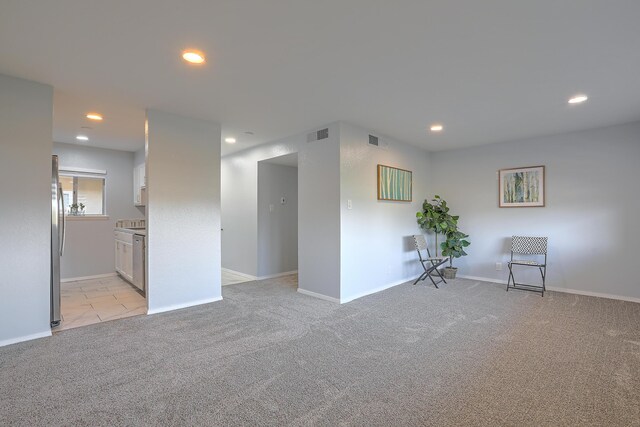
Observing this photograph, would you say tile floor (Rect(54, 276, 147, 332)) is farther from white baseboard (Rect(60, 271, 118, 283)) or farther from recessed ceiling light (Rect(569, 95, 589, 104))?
recessed ceiling light (Rect(569, 95, 589, 104))

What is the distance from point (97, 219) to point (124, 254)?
1.18 m

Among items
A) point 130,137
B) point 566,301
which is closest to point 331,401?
point 566,301

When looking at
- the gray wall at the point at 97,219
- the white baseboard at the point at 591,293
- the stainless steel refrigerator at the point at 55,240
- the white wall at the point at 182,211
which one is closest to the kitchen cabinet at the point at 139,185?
the gray wall at the point at 97,219

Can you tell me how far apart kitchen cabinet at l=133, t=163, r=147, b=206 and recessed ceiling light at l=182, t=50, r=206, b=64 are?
157 inches

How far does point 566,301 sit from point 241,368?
4396 millimetres

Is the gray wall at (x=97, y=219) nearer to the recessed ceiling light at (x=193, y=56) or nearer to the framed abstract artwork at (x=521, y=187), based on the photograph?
the recessed ceiling light at (x=193, y=56)

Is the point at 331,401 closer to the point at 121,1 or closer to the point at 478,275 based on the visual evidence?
the point at 121,1

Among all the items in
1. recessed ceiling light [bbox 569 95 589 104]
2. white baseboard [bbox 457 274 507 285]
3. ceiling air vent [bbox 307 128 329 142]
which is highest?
recessed ceiling light [bbox 569 95 589 104]

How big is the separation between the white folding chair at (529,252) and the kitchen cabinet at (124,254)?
5952 mm

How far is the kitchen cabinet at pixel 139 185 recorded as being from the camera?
5777 mm

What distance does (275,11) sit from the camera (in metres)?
1.91

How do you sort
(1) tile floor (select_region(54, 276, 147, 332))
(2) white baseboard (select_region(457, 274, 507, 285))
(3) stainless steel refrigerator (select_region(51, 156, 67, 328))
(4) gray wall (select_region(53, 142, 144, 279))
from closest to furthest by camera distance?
Result: 1. (3) stainless steel refrigerator (select_region(51, 156, 67, 328))
2. (1) tile floor (select_region(54, 276, 147, 332))
3. (2) white baseboard (select_region(457, 274, 507, 285))
4. (4) gray wall (select_region(53, 142, 144, 279))

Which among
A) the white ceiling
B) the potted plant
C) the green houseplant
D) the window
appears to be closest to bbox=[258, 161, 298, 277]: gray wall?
the white ceiling

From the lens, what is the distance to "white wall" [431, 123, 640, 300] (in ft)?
13.9
